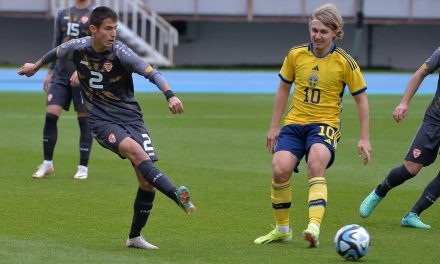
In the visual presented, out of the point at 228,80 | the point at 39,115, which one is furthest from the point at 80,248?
the point at 228,80

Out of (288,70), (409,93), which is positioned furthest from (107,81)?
(409,93)

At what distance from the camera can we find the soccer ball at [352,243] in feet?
26.8

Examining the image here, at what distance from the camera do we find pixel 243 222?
1031 cm

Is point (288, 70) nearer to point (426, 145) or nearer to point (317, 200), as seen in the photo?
point (317, 200)

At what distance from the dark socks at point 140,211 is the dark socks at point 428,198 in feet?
9.20

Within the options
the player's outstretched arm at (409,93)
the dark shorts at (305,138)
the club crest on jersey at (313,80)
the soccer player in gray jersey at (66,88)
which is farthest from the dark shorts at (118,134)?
the soccer player in gray jersey at (66,88)

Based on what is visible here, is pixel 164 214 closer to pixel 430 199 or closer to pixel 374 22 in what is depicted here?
pixel 430 199

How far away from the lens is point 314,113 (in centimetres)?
911

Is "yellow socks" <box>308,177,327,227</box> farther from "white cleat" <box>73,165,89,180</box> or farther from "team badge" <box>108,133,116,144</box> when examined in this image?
"white cleat" <box>73,165,89,180</box>

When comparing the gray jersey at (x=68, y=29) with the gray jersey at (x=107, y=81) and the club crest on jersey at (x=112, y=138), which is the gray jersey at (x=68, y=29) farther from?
the club crest on jersey at (x=112, y=138)

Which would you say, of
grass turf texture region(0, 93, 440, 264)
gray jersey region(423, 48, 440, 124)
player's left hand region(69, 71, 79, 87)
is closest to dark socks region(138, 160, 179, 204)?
grass turf texture region(0, 93, 440, 264)

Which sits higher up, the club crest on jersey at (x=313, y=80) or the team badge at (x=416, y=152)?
the club crest on jersey at (x=313, y=80)

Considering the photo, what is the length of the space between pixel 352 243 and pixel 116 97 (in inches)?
91.9

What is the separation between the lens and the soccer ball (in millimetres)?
8180
